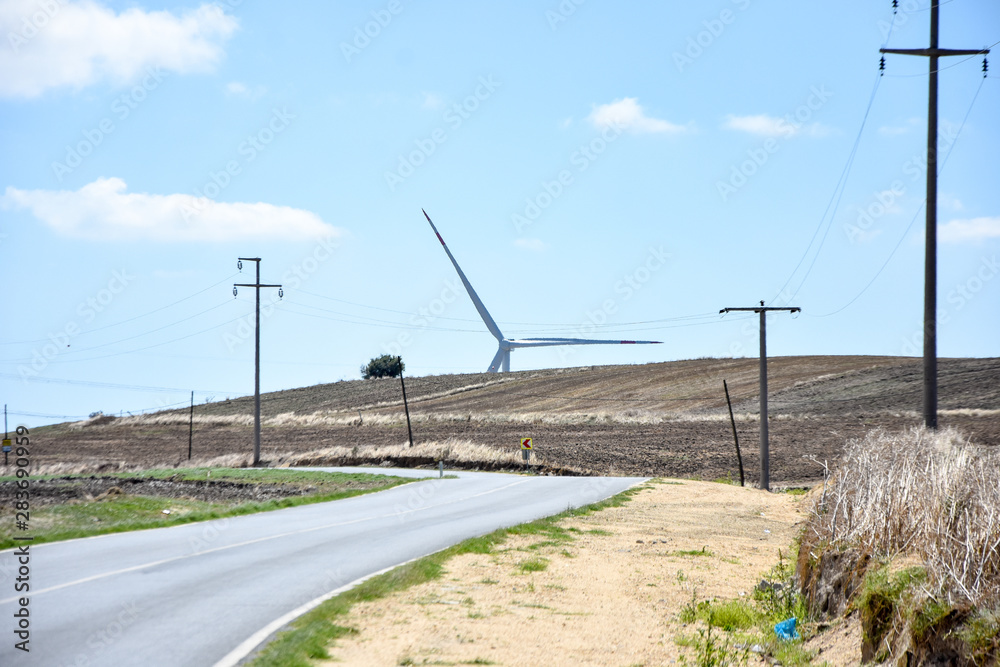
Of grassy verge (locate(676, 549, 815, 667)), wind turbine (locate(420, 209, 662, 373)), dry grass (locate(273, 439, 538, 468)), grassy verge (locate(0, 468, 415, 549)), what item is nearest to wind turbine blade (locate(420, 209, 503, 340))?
wind turbine (locate(420, 209, 662, 373))

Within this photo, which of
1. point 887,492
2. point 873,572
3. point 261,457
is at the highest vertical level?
point 887,492

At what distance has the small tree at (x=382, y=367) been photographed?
388 feet

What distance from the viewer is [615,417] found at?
60.6 metres

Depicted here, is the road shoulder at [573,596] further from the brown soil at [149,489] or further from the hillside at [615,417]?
the hillside at [615,417]

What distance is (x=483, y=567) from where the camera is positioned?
41.5 feet

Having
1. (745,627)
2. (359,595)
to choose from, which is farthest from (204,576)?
(745,627)

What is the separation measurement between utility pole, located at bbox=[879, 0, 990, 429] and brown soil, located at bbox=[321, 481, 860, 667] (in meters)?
5.77

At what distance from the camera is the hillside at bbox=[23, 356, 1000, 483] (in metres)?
42.7

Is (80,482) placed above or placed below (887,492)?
below

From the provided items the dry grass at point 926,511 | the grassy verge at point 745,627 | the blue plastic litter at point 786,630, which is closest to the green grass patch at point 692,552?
the grassy verge at point 745,627

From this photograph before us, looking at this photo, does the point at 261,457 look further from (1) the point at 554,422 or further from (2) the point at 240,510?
(2) the point at 240,510

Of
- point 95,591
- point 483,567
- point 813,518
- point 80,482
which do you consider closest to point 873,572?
point 813,518

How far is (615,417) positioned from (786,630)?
170 ft

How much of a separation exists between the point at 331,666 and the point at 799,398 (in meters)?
57.6
